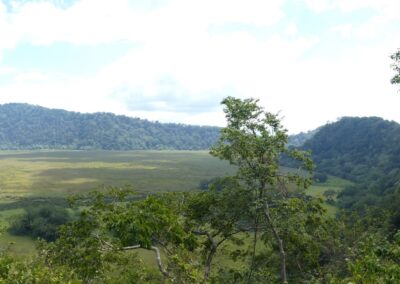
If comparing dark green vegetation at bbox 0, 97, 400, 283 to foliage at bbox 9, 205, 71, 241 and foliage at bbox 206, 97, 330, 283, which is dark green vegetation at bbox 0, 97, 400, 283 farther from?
foliage at bbox 9, 205, 71, 241

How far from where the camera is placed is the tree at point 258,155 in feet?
73.4

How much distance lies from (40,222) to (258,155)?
71466 mm

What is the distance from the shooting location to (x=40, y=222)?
83500 millimetres

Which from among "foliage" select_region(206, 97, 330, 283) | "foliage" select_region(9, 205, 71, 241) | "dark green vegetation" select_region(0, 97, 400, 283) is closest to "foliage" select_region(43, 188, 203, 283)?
"dark green vegetation" select_region(0, 97, 400, 283)

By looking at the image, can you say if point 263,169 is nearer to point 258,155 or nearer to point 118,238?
point 258,155

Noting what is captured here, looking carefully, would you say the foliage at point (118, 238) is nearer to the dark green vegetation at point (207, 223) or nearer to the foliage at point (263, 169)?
the dark green vegetation at point (207, 223)

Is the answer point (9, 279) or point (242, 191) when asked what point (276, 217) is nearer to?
point (242, 191)

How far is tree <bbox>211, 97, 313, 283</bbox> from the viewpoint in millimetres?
22359

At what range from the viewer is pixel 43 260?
65.5ft

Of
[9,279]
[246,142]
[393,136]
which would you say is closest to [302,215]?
[246,142]

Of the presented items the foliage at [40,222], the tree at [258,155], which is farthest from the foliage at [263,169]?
the foliage at [40,222]

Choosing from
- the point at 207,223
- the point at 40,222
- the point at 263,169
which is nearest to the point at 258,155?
the point at 263,169

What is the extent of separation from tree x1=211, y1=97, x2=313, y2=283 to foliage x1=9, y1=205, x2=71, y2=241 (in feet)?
218

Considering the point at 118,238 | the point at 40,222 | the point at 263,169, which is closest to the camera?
the point at 118,238
